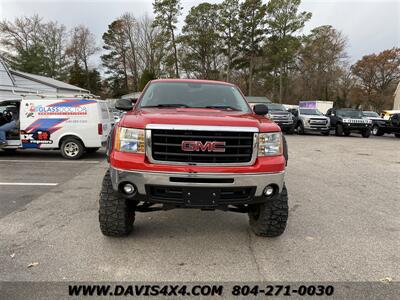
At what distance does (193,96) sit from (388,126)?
22.7 meters

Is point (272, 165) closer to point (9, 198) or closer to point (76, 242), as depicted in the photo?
point (76, 242)

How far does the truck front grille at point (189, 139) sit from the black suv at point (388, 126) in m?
22.7

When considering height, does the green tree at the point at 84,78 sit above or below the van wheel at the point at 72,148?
above

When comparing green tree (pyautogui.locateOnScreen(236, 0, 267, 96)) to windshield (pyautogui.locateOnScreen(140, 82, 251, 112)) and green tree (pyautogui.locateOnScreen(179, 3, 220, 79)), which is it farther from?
windshield (pyautogui.locateOnScreen(140, 82, 251, 112))

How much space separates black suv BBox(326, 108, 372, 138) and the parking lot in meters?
16.6

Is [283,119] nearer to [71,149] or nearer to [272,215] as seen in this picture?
[71,149]

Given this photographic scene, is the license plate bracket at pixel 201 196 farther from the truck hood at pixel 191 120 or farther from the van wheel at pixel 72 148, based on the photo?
the van wheel at pixel 72 148

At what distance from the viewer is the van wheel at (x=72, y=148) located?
34.6ft

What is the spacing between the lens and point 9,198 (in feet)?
19.8

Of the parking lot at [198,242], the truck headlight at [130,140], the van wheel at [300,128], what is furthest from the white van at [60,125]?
the van wheel at [300,128]

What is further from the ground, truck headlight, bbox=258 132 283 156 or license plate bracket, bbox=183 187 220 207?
truck headlight, bbox=258 132 283 156

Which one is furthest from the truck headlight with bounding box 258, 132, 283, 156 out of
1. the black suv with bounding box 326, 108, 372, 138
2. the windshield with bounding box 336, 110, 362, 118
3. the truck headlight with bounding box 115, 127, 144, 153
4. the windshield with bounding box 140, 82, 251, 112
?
the windshield with bounding box 336, 110, 362, 118

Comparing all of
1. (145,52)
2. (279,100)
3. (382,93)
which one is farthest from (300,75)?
(145,52)

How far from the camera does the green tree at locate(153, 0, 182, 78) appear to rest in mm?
45594
